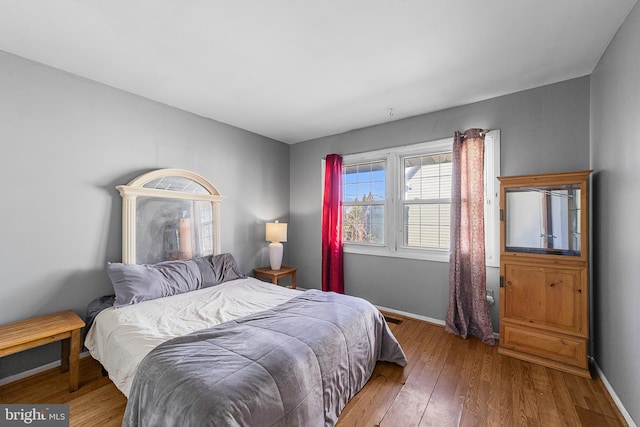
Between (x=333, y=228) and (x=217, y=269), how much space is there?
64.9 inches

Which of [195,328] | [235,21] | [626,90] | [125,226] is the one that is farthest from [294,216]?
[626,90]

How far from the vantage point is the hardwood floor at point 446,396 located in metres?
1.68

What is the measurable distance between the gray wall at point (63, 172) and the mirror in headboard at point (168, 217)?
0.48 ft

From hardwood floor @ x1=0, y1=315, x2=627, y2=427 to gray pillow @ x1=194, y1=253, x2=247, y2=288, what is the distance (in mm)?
1120

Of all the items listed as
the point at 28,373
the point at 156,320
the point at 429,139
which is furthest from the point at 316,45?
the point at 28,373

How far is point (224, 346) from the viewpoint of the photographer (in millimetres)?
1511

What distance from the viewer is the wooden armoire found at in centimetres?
215

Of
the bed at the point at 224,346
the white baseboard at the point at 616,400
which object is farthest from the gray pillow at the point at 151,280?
the white baseboard at the point at 616,400

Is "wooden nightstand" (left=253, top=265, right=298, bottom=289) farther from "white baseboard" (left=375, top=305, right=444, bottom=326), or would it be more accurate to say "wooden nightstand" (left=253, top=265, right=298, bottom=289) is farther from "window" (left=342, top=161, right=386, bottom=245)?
"white baseboard" (left=375, top=305, right=444, bottom=326)

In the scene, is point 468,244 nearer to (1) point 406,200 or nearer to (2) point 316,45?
(1) point 406,200

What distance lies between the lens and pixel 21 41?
1923 millimetres

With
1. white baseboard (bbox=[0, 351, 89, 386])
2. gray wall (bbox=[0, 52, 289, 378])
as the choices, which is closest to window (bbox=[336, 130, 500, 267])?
gray wall (bbox=[0, 52, 289, 378])

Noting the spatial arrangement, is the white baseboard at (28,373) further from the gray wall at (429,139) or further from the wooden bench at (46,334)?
the gray wall at (429,139)

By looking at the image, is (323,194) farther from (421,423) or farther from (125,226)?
(421,423)
